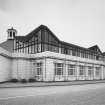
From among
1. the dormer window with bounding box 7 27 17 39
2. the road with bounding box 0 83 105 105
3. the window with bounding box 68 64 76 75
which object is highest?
the dormer window with bounding box 7 27 17 39

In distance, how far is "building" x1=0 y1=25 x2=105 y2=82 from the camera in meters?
22.2

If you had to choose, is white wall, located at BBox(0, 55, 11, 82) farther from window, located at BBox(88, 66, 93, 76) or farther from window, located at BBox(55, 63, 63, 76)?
window, located at BBox(88, 66, 93, 76)

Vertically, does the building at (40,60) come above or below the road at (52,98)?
above

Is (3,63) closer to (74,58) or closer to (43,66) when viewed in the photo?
(43,66)

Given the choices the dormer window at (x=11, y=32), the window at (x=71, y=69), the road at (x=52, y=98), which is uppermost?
the dormer window at (x=11, y=32)

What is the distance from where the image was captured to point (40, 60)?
77.0ft

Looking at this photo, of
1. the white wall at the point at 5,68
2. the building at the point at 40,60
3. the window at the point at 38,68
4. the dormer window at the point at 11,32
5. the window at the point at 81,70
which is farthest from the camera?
the dormer window at the point at 11,32

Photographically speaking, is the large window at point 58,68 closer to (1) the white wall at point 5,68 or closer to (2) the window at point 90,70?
(1) the white wall at point 5,68

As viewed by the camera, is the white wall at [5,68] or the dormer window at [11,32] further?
the dormer window at [11,32]

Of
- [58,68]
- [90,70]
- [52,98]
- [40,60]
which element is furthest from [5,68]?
[90,70]

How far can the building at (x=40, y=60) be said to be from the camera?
72.9ft

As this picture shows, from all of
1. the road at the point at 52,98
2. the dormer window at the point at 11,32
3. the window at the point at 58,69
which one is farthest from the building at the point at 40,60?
the road at the point at 52,98

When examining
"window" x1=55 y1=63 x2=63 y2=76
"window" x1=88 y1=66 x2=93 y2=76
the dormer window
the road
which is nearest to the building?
"window" x1=55 y1=63 x2=63 y2=76

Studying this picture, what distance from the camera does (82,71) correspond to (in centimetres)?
3119
